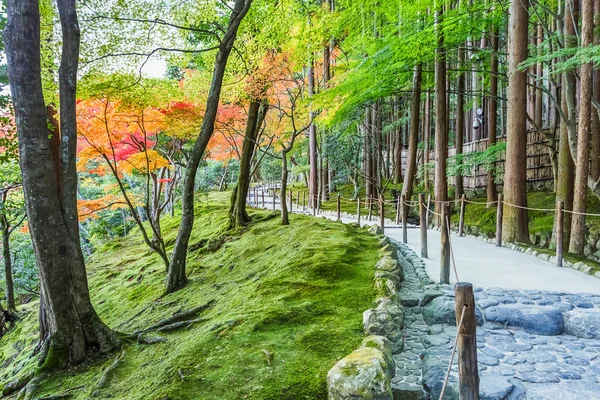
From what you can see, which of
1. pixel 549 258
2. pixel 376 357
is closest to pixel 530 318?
pixel 376 357

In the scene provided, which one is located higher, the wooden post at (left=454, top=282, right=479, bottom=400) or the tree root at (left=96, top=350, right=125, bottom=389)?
the wooden post at (left=454, top=282, right=479, bottom=400)

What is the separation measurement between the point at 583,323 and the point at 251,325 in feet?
10.2

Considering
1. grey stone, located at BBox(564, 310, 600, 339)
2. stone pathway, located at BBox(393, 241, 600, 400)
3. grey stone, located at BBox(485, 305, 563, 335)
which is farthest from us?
grey stone, located at BBox(485, 305, 563, 335)

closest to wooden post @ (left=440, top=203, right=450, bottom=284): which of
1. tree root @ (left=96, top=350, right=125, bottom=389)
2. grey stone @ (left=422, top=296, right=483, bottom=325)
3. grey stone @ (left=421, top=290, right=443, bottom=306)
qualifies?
grey stone @ (left=421, top=290, right=443, bottom=306)

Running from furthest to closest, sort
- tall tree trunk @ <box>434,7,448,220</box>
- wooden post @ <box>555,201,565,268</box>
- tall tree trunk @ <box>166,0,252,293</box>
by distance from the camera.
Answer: tall tree trunk @ <box>434,7,448,220</box> < tall tree trunk @ <box>166,0,252,293</box> < wooden post @ <box>555,201,565,268</box>

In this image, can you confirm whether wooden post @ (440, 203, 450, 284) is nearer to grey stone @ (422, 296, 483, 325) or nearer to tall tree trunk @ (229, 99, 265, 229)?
grey stone @ (422, 296, 483, 325)

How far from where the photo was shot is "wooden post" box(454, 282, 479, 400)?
2.17 meters

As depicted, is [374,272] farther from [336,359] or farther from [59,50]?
[59,50]

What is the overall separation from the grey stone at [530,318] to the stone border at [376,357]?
3.19 ft

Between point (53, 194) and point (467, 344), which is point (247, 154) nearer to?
point (53, 194)

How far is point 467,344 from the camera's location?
7.14 ft

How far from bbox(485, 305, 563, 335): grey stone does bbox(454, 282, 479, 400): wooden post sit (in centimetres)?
174

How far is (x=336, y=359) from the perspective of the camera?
2.81 m

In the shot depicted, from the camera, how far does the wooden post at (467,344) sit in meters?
2.17
